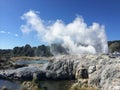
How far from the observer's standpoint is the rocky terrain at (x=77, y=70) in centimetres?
4478

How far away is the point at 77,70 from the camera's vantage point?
5312 cm

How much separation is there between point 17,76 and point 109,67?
18.3m

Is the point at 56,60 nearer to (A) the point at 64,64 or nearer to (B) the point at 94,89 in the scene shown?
(A) the point at 64,64

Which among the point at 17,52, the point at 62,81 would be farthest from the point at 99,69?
the point at 17,52

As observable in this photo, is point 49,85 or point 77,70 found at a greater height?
point 77,70

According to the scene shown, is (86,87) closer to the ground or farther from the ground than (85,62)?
closer to the ground

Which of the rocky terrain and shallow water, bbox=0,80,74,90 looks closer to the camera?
shallow water, bbox=0,80,74,90

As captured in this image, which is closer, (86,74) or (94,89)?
(94,89)

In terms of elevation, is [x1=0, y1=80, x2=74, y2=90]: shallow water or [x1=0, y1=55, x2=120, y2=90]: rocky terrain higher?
[x1=0, y1=55, x2=120, y2=90]: rocky terrain

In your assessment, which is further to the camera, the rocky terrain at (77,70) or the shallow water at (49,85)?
the rocky terrain at (77,70)

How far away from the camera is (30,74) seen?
52875 millimetres

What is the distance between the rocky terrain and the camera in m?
44.8

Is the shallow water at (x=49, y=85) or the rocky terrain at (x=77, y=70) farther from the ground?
the rocky terrain at (x=77, y=70)

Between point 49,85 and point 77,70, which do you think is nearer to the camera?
point 49,85
